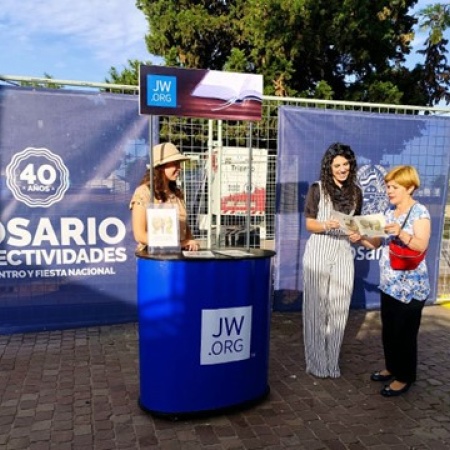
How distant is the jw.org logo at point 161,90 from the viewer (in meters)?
3.19

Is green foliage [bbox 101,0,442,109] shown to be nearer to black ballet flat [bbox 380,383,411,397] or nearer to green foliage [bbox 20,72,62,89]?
green foliage [bbox 20,72,62,89]

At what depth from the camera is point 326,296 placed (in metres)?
3.88

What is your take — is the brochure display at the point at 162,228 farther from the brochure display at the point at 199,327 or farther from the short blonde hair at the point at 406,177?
the short blonde hair at the point at 406,177

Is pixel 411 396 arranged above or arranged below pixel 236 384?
below

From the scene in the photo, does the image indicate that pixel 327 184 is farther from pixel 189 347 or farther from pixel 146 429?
pixel 146 429

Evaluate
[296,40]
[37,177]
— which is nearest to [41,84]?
[37,177]

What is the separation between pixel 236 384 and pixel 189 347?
488 mm

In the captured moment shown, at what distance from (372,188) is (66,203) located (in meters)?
3.67

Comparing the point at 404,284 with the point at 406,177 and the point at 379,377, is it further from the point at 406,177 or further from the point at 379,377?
the point at 379,377

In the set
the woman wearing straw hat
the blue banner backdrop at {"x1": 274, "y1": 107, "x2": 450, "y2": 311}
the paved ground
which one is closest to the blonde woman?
the paved ground

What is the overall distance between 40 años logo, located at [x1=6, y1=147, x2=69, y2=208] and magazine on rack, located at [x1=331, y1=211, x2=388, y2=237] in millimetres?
3025

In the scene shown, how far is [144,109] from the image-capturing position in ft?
10.6

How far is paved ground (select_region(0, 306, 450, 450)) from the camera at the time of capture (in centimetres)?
303

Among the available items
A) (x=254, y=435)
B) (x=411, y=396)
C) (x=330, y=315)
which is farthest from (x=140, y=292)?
(x=411, y=396)
